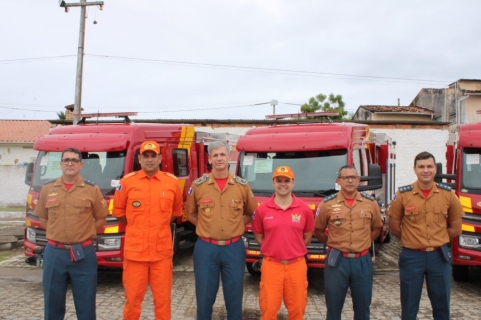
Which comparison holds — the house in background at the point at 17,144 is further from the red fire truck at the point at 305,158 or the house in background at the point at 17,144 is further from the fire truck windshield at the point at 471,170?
the fire truck windshield at the point at 471,170

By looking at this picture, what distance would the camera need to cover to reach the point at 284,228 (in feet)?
14.1

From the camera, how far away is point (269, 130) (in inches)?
293

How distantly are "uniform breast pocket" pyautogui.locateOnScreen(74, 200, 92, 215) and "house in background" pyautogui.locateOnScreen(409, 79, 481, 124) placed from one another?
830 inches

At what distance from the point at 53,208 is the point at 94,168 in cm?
281

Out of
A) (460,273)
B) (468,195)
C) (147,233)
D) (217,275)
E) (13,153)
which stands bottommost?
(460,273)

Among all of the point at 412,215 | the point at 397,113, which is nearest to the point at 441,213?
the point at 412,215

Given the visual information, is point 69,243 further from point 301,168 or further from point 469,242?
point 469,242

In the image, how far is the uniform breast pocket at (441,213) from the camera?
4.48m

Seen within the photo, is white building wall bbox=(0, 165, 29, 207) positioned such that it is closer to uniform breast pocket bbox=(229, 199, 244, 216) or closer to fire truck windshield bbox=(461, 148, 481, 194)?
uniform breast pocket bbox=(229, 199, 244, 216)

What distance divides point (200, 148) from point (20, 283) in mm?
3965

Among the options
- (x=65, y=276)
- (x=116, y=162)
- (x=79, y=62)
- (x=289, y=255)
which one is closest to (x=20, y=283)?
(x=116, y=162)

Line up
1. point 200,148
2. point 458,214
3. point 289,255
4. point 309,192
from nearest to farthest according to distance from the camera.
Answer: point 289,255, point 458,214, point 309,192, point 200,148

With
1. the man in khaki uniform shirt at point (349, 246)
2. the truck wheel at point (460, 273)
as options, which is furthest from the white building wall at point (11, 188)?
the man in khaki uniform shirt at point (349, 246)

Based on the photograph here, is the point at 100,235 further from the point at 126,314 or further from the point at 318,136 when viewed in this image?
the point at 318,136
